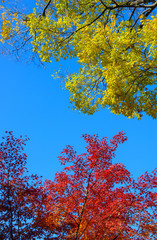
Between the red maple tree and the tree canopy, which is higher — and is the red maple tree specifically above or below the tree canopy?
below

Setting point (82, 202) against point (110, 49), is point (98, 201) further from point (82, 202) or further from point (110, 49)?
point (110, 49)

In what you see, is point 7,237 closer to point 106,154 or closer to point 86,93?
point 106,154

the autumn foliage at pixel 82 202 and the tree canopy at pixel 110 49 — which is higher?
the tree canopy at pixel 110 49

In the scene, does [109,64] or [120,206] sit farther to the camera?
[109,64]

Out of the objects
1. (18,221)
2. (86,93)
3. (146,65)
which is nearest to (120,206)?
(18,221)

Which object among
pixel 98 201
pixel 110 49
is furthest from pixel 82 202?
pixel 110 49

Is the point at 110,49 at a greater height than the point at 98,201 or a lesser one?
greater

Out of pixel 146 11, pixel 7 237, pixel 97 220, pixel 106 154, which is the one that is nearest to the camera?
pixel 97 220

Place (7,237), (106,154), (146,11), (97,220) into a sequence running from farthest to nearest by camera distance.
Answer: (146,11) < (106,154) < (7,237) < (97,220)

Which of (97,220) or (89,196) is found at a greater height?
(89,196)

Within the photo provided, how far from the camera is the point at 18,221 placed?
6.94 meters

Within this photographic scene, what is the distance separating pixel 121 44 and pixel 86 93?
3930 millimetres

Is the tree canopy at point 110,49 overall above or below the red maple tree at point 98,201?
above

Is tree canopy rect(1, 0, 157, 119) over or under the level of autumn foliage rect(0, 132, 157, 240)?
over
